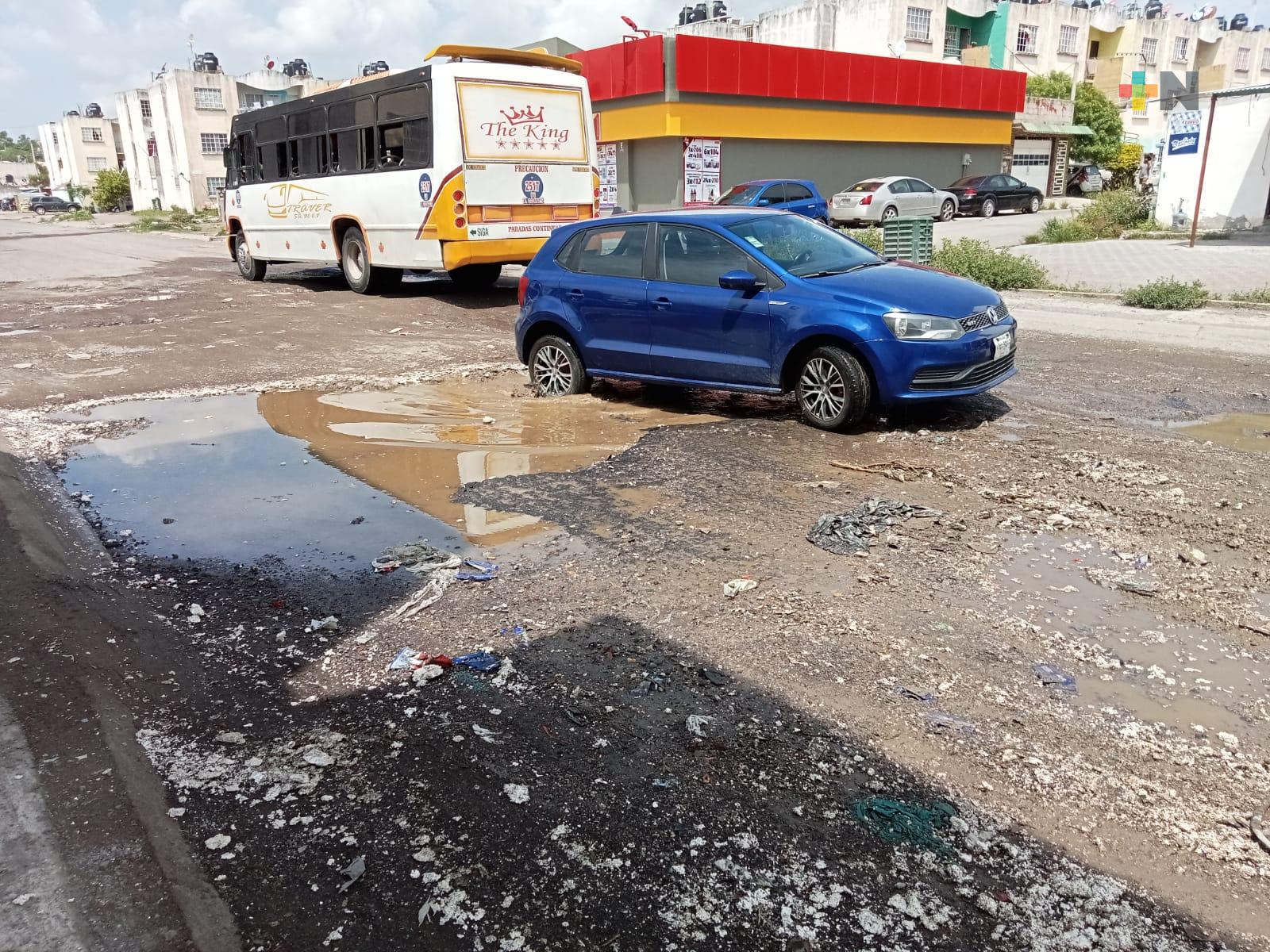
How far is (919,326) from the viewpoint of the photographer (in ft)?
22.1

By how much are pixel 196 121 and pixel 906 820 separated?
7079 centimetres

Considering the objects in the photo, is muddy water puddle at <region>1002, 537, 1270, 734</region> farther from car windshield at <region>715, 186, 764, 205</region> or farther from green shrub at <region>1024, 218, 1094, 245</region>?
green shrub at <region>1024, 218, 1094, 245</region>

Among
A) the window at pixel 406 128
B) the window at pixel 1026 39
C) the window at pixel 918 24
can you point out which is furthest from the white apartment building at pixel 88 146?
the window at pixel 406 128

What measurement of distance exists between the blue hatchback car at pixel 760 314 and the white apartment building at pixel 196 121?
197 ft

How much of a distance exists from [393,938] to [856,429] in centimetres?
537

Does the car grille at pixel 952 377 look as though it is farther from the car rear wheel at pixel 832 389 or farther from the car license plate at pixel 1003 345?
the car rear wheel at pixel 832 389

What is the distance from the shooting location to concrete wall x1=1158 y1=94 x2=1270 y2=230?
73.0 feet

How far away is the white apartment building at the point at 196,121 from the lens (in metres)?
62.1

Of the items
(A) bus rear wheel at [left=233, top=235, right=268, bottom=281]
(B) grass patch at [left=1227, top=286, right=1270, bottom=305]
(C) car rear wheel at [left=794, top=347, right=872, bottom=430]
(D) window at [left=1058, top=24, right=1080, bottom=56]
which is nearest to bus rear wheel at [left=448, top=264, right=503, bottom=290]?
(A) bus rear wheel at [left=233, top=235, right=268, bottom=281]

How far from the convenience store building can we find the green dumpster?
16213 mm

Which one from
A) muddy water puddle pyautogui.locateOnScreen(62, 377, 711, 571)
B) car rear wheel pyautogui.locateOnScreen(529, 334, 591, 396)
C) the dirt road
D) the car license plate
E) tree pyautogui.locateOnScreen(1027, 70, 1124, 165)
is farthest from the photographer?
tree pyautogui.locateOnScreen(1027, 70, 1124, 165)

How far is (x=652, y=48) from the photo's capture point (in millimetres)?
29438

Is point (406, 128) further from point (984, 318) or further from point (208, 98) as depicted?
point (208, 98)

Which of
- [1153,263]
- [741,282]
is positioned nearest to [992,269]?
[1153,263]
